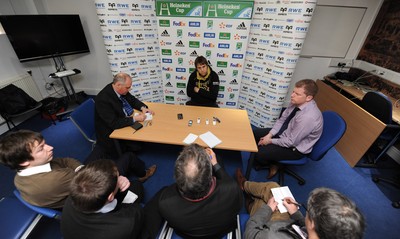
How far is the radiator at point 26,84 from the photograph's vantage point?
3405mm

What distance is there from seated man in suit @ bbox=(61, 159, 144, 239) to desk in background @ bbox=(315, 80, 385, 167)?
334 cm

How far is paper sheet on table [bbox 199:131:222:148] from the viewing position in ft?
6.78

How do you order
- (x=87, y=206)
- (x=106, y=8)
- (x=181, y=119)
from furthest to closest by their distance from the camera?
(x=106, y=8), (x=181, y=119), (x=87, y=206)

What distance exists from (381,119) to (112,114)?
382 centimetres

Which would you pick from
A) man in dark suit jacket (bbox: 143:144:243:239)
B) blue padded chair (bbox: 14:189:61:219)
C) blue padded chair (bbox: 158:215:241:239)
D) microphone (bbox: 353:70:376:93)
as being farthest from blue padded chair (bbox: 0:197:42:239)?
microphone (bbox: 353:70:376:93)

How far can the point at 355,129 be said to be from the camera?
2.91 m

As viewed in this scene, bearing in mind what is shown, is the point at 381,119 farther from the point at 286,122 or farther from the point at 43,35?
the point at 43,35

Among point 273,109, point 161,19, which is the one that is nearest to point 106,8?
point 161,19

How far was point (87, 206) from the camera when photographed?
3.34ft

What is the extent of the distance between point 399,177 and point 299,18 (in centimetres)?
295

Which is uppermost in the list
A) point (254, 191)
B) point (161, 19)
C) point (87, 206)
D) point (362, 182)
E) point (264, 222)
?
point (161, 19)

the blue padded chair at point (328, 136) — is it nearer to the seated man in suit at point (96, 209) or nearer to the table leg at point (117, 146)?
the seated man in suit at point (96, 209)

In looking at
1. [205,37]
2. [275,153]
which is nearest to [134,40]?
[205,37]

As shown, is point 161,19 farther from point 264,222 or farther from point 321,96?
point 321,96
